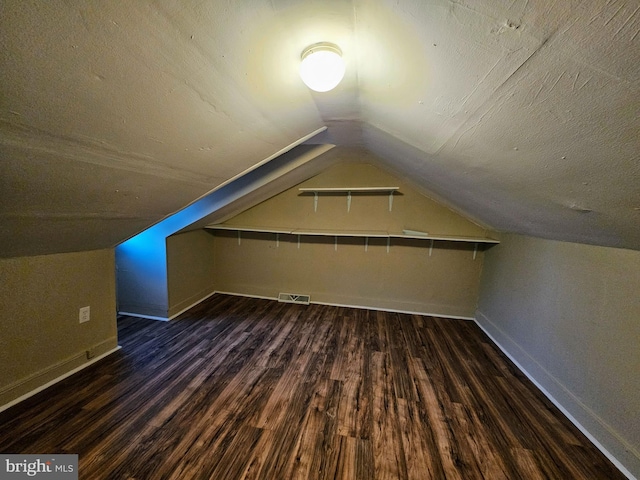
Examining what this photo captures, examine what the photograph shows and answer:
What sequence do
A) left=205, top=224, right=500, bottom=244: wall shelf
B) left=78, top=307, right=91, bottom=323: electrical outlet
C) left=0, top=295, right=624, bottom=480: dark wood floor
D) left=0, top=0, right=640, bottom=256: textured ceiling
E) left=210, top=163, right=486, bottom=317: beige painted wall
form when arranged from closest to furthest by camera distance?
left=0, top=0, right=640, bottom=256: textured ceiling
left=0, top=295, right=624, bottom=480: dark wood floor
left=78, top=307, right=91, bottom=323: electrical outlet
left=205, top=224, right=500, bottom=244: wall shelf
left=210, top=163, right=486, bottom=317: beige painted wall

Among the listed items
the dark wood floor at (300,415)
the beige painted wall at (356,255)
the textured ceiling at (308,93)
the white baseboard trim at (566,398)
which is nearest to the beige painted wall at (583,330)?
the white baseboard trim at (566,398)

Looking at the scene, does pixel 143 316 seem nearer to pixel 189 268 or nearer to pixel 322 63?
pixel 189 268

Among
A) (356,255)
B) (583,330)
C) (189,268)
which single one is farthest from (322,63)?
(189,268)

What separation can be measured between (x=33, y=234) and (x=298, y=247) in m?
2.51

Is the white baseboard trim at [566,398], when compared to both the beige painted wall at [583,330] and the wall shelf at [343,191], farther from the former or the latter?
the wall shelf at [343,191]

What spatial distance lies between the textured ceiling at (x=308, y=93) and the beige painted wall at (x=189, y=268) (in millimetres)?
1570

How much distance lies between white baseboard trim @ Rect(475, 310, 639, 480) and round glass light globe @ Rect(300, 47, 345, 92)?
237 centimetres

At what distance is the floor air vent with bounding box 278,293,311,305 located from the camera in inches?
139

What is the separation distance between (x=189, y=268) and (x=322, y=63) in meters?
3.13

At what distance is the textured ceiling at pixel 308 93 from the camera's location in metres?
0.51

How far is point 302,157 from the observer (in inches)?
87.1

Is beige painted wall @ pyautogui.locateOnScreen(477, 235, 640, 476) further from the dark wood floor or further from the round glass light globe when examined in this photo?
the round glass light globe

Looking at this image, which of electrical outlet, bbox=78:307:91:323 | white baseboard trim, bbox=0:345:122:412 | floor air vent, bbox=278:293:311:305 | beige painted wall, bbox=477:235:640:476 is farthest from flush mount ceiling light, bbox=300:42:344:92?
floor air vent, bbox=278:293:311:305

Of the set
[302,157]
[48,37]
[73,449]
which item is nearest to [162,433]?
[73,449]
